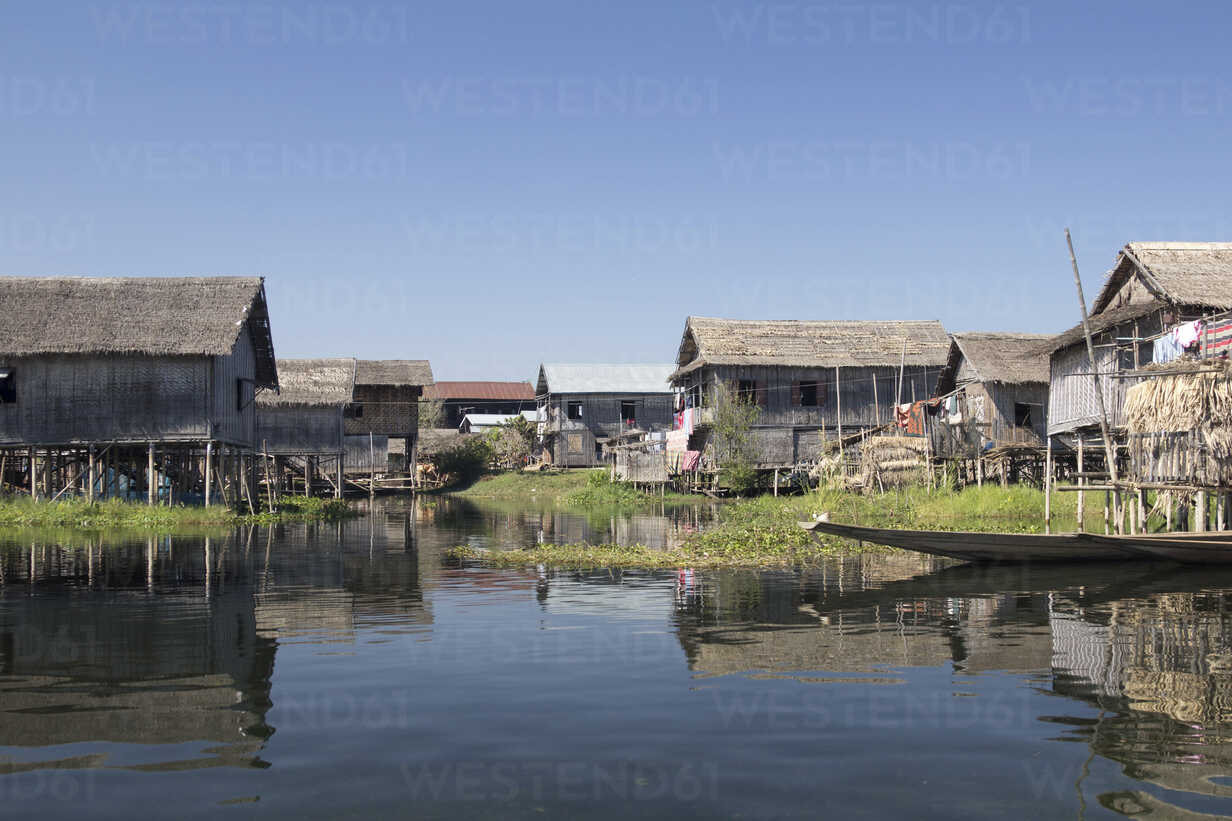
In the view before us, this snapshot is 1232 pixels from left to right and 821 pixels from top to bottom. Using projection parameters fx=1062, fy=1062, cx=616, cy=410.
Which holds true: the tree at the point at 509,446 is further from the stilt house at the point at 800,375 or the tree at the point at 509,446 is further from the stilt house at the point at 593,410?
the stilt house at the point at 800,375

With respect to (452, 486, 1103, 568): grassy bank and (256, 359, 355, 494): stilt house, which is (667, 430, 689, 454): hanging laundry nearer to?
(452, 486, 1103, 568): grassy bank

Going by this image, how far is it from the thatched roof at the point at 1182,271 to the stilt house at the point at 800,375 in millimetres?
17340

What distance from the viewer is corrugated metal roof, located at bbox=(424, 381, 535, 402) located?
7894 cm

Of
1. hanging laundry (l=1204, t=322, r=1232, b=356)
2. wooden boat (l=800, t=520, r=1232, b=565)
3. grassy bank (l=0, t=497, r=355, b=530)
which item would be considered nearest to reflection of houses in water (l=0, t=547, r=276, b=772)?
wooden boat (l=800, t=520, r=1232, b=565)

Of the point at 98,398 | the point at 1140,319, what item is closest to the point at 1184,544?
the point at 1140,319

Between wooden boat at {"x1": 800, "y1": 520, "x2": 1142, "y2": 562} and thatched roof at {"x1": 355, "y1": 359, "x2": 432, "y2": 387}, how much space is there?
35.5 metres

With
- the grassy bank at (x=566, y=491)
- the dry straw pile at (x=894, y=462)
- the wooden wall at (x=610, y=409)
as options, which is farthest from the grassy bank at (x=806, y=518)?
the wooden wall at (x=610, y=409)

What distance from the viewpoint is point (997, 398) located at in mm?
32594

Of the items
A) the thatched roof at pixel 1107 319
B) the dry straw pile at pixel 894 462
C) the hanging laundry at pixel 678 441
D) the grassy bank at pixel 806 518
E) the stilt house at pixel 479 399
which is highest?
the stilt house at pixel 479 399

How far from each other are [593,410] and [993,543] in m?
42.3

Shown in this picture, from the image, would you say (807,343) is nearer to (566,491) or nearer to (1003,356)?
(1003,356)

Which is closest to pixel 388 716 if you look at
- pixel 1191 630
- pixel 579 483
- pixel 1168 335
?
pixel 1191 630

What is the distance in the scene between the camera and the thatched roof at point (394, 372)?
49594mm

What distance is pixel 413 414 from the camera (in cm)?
5100
